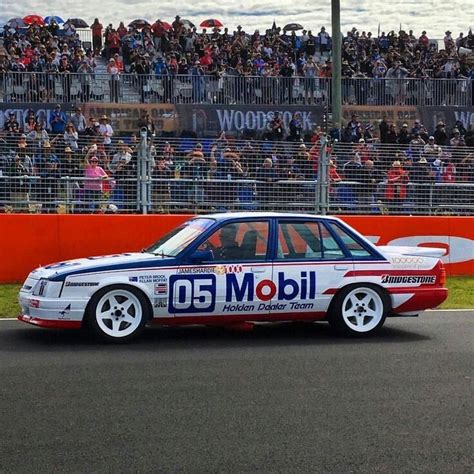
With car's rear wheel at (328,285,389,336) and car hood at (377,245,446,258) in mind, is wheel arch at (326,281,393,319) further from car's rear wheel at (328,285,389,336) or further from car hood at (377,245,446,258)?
car hood at (377,245,446,258)

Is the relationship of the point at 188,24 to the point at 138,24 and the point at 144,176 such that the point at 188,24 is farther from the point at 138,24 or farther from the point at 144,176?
the point at 144,176

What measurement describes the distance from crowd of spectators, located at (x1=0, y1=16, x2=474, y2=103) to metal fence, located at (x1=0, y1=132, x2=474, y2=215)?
424 inches

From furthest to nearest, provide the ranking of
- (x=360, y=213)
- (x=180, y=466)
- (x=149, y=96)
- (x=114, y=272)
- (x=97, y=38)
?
(x=97, y=38) → (x=149, y=96) → (x=360, y=213) → (x=114, y=272) → (x=180, y=466)

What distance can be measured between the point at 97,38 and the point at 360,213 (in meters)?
17.0

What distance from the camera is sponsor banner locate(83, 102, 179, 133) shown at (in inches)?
957

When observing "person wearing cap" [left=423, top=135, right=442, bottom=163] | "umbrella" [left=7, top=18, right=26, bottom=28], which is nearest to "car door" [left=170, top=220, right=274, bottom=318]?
"person wearing cap" [left=423, top=135, right=442, bottom=163]

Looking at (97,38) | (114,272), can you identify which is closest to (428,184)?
Result: (114,272)

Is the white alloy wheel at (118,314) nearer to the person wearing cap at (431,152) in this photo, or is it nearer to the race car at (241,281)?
the race car at (241,281)

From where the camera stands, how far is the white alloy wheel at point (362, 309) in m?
9.52

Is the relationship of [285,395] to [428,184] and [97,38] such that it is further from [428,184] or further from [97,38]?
[97,38]

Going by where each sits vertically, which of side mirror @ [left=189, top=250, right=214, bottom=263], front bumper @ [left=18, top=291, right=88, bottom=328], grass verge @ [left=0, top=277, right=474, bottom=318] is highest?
side mirror @ [left=189, top=250, right=214, bottom=263]

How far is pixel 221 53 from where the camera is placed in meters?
28.1

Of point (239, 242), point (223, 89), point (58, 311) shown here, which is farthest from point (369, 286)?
point (223, 89)

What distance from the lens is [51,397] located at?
21.5 feet
